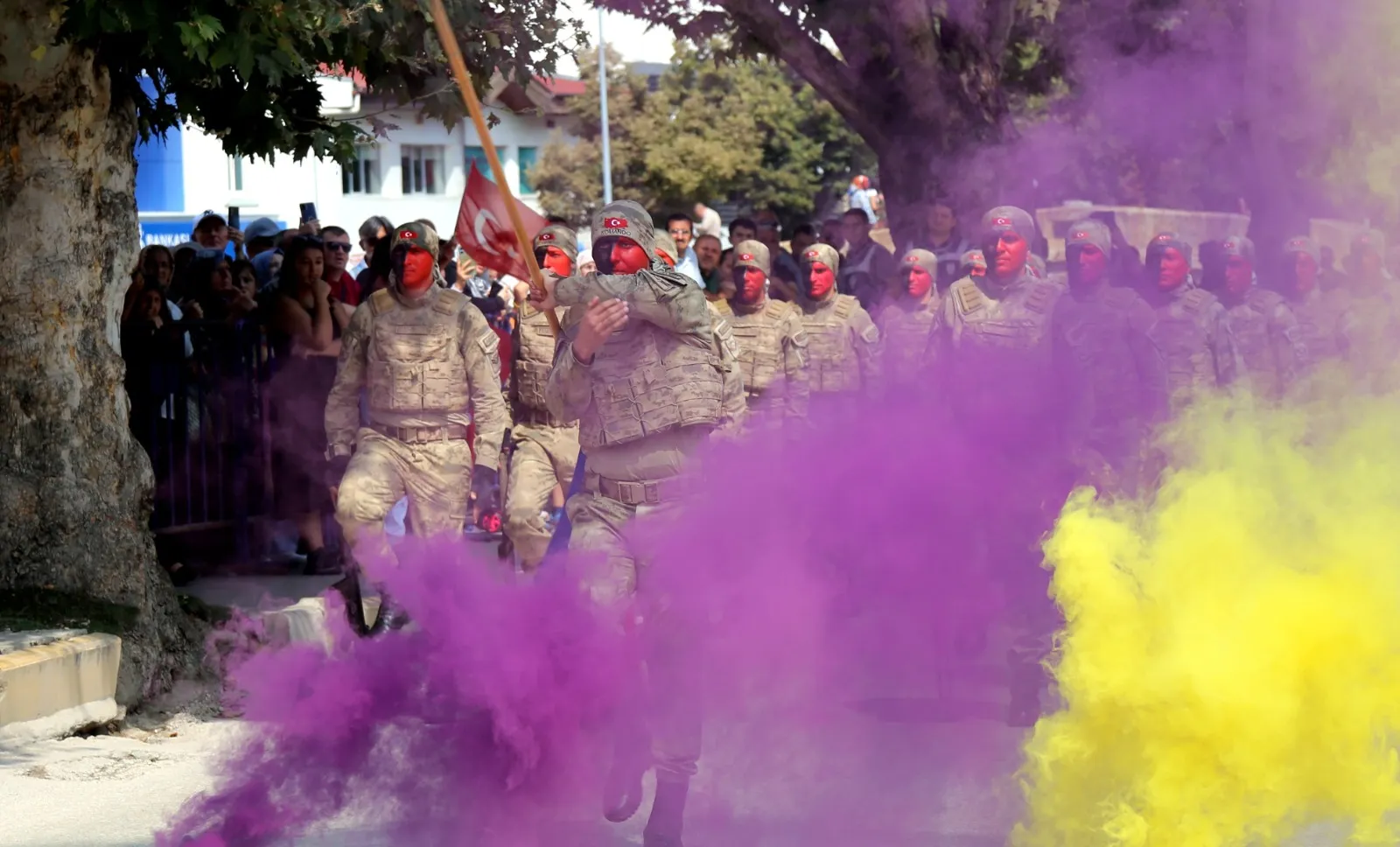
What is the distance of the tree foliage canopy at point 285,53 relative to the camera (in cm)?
648

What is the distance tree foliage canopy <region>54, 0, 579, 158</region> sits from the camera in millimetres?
6484

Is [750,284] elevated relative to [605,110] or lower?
lower

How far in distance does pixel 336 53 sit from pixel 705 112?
3527 centimetres

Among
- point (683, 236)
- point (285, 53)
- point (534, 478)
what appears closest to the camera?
point (285, 53)

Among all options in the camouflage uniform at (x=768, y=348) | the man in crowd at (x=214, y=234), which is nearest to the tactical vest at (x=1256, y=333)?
the camouflage uniform at (x=768, y=348)

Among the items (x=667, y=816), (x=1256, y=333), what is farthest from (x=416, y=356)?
(x=1256, y=333)

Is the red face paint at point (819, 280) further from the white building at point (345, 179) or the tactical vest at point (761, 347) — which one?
the white building at point (345, 179)

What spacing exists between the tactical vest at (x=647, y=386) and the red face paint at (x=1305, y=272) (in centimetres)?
483

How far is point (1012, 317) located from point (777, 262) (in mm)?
4751

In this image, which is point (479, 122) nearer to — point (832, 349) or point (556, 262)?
point (556, 262)

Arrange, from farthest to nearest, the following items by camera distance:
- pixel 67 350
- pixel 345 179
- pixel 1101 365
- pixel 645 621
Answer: pixel 345 179
pixel 67 350
pixel 1101 365
pixel 645 621

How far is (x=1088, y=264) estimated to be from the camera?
7.54 m

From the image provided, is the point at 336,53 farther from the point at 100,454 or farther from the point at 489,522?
the point at 489,522

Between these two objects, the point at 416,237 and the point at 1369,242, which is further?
the point at 1369,242
